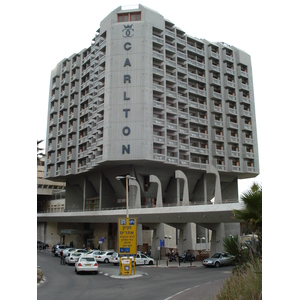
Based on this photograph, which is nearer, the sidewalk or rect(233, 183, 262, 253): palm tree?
rect(233, 183, 262, 253): palm tree

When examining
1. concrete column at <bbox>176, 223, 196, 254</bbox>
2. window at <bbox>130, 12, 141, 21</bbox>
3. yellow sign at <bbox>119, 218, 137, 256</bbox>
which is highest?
window at <bbox>130, 12, 141, 21</bbox>

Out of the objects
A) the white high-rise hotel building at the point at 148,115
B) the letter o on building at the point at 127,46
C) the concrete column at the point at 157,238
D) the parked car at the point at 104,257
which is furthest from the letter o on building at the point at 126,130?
the parked car at the point at 104,257

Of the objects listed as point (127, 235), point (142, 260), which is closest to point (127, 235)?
Answer: point (127, 235)

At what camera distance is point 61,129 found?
68438 mm

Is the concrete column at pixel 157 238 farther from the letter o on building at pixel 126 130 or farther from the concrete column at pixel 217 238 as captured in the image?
Result: the letter o on building at pixel 126 130

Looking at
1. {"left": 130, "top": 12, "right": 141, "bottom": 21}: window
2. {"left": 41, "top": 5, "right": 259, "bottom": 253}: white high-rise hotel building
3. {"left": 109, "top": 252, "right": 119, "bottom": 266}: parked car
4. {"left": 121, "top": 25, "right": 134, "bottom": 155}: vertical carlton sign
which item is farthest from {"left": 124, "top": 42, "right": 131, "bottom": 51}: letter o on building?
{"left": 109, "top": 252, "right": 119, "bottom": 266}: parked car

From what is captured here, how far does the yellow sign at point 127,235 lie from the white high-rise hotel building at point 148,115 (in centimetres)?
2416

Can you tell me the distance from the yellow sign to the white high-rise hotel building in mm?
24158

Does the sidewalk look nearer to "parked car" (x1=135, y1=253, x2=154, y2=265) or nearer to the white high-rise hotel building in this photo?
"parked car" (x1=135, y1=253, x2=154, y2=265)

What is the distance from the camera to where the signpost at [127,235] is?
2439cm

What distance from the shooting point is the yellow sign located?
2439 cm

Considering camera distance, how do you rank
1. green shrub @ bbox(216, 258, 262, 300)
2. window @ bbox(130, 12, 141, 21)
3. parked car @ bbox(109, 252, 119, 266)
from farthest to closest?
window @ bbox(130, 12, 141, 21)
parked car @ bbox(109, 252, 119, 266)
green shrub @ bbox(216, 258, 262, 300)

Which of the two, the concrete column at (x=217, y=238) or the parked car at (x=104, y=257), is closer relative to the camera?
the parked car at (x=104, y=257)
